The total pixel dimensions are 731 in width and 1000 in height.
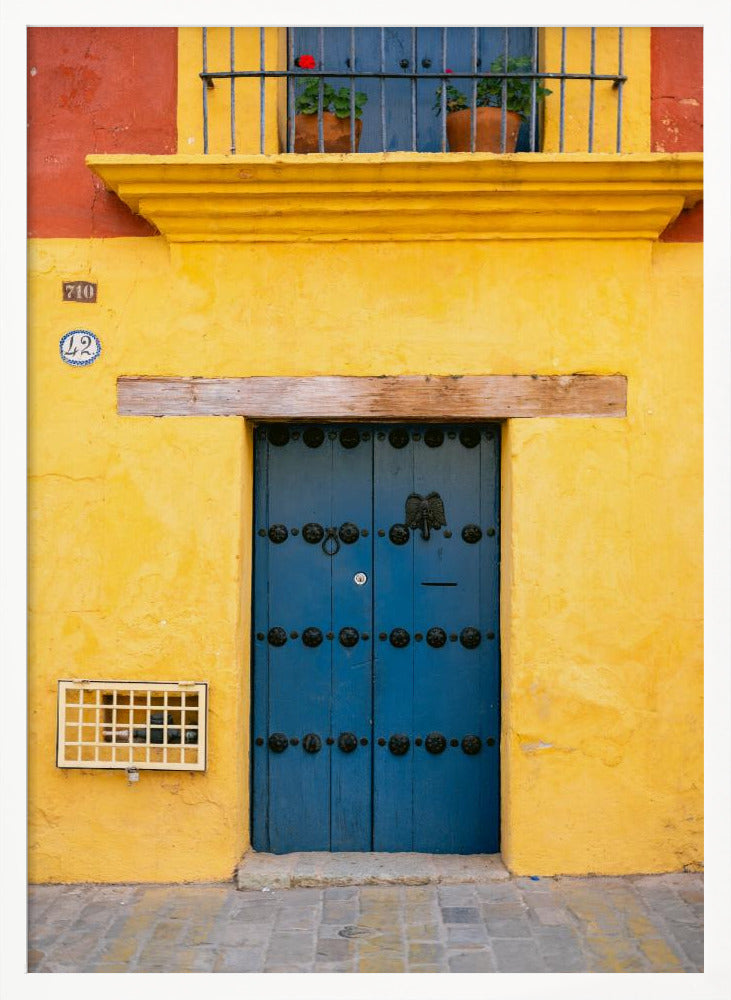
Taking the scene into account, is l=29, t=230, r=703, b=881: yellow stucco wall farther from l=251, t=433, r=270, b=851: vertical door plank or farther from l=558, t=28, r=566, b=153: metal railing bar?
l=558, t=28, r=566, b=153: metal railing bar

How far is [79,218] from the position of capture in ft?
15.6

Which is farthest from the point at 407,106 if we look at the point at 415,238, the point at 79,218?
the point at 79,218

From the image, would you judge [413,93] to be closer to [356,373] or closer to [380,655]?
[356,373]

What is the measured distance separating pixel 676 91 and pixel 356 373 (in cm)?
204

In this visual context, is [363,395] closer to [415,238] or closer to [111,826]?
[415,238]

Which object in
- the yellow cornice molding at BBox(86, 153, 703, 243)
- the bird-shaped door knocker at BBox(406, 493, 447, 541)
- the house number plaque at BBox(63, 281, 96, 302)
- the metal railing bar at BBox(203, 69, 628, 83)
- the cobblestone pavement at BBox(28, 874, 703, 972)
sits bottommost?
the cobblestone pavement at BBox(28, 874, 703, 972)

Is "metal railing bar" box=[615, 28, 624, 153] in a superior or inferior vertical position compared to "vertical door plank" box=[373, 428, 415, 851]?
superior

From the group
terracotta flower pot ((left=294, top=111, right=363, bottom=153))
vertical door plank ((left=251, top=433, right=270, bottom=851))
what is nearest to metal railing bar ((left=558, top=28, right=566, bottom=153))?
terracotta flower pot ((left=294, top=111, right=363, bottom=153))

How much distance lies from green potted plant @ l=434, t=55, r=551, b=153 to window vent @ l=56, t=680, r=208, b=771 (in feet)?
9.41

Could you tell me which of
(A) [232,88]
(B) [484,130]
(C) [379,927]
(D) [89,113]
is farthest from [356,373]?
(C) [379,927]

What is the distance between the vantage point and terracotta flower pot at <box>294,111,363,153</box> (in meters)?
4.80

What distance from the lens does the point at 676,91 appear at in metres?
4.77
